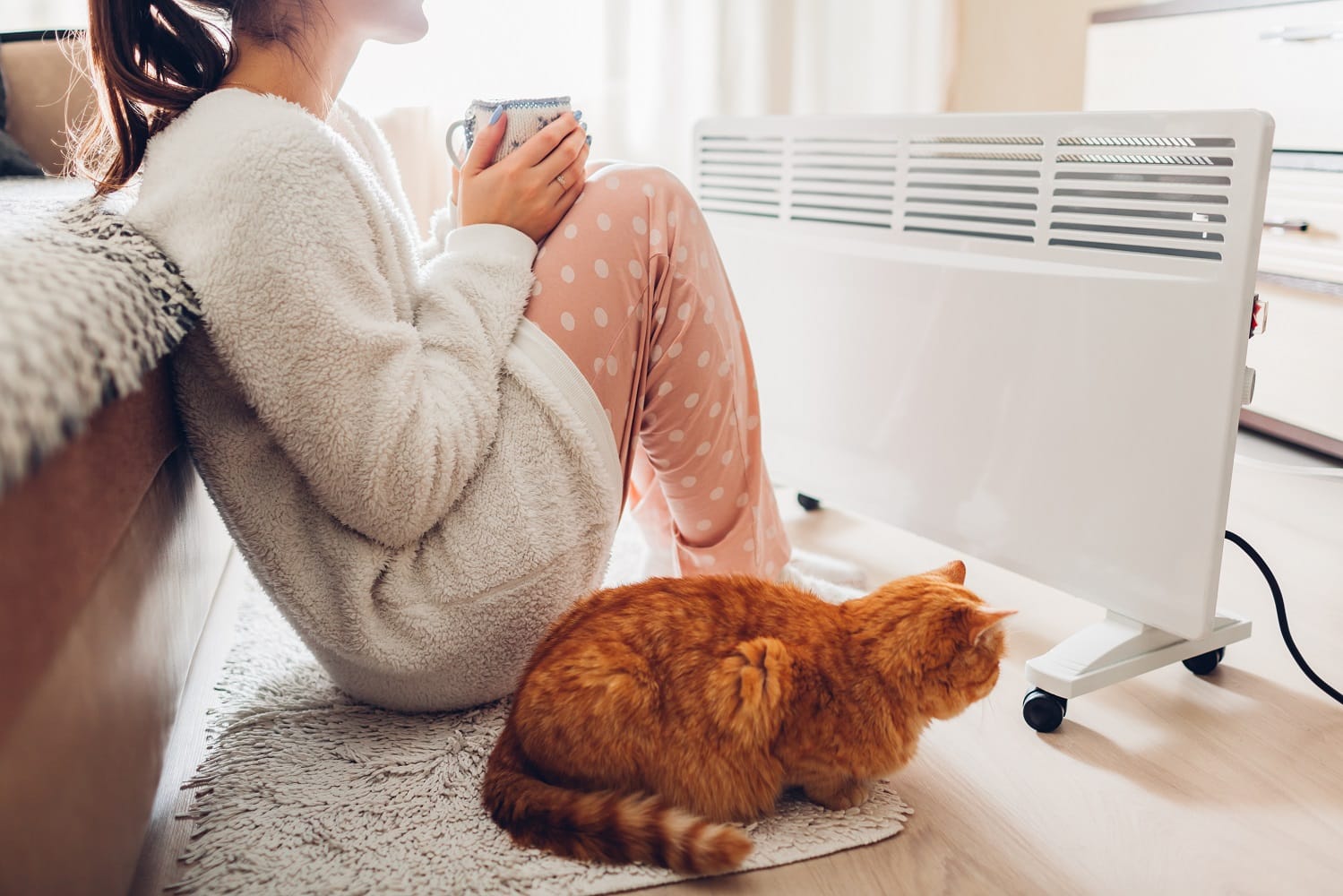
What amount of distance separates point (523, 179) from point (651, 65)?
1.30 meters

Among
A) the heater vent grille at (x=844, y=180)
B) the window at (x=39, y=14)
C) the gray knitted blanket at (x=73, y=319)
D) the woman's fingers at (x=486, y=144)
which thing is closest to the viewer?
the gray knitted blanket at (x=73, y=319)

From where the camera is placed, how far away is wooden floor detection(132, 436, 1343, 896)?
0.77 m

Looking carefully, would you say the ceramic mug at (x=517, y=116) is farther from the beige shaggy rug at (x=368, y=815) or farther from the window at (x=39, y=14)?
the window at (x=39, y=14)

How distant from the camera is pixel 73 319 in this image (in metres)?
0.48

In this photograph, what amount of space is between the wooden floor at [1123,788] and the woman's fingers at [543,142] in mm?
610

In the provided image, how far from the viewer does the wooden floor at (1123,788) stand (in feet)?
2.53

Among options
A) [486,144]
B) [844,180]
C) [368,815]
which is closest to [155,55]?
[486,144]

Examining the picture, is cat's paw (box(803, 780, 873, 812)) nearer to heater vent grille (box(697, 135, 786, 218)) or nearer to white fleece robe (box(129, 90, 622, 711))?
white fleece robe (box(129, 90, 622, 711))

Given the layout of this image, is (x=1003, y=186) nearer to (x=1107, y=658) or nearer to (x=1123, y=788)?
(x=1107, y=658)

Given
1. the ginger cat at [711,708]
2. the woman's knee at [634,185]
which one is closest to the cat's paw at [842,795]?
the ginger cat at [711,708]

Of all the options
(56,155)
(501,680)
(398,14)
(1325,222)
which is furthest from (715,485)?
(56,155)

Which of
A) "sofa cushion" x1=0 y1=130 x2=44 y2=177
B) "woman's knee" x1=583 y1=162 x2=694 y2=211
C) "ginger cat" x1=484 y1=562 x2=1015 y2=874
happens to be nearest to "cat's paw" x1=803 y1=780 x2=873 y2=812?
"ginger cat" x1=484 y1=562 x2=1015 y2=874

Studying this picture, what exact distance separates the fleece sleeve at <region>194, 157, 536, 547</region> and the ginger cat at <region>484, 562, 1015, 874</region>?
0.60 feet

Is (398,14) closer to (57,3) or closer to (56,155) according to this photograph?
(56,155)
